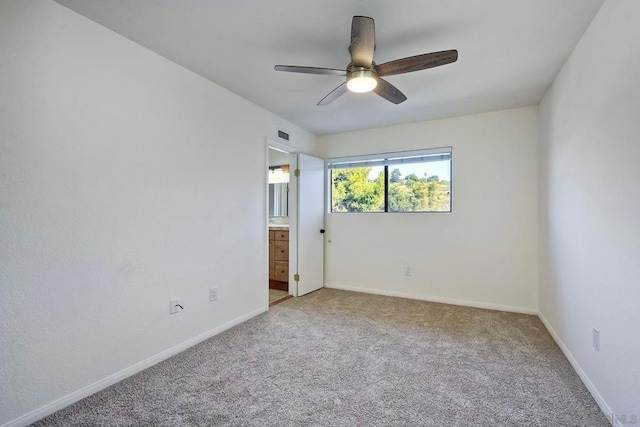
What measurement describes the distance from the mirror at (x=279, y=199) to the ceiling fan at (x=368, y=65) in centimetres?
314

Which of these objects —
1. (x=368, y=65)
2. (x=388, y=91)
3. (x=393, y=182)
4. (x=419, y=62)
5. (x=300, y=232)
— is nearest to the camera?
(x=419, y=62)

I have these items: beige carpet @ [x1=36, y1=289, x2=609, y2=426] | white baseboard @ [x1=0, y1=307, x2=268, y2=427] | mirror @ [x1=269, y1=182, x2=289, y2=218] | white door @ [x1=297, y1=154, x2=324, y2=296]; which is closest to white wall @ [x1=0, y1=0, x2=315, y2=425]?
white baseboard @ [x1=0, y1=307, x2=268, y2=427]

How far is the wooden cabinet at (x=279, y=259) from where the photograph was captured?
4488mm

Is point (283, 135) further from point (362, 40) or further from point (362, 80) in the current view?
point (362, 40)

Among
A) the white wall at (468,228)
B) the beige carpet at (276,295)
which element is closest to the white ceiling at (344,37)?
the white wall at (468,228)

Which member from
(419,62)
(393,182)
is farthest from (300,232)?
(419,62)

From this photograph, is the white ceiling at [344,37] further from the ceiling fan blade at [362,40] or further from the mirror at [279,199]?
the mirror at [279,199]

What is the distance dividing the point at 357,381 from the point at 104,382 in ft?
5.38

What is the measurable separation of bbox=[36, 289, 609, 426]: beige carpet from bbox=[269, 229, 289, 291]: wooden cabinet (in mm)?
1487

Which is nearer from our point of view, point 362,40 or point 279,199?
point 362,40

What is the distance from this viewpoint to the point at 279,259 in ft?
14.9

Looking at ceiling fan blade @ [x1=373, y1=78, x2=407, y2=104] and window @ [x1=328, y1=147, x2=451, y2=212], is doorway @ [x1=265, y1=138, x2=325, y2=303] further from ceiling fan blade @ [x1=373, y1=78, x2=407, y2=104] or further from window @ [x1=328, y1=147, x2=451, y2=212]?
ceiling fan blade @ [x1=373, y1=78, x2=407, y2=104]

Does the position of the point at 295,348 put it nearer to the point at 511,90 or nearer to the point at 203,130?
the point at 203,130

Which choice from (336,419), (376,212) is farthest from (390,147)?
(336,419)
